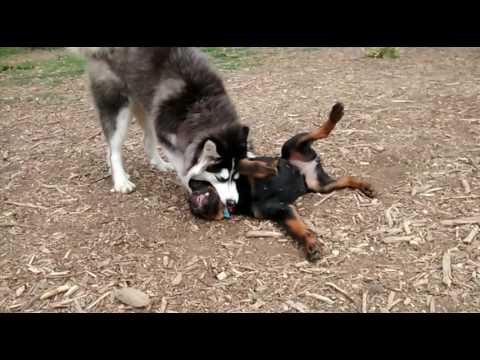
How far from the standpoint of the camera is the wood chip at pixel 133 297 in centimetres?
314

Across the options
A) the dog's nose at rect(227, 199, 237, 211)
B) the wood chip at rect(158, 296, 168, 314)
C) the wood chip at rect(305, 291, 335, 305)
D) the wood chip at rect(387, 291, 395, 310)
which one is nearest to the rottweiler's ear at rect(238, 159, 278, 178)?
the dog's nose at rect(227, 199, 237, 211)

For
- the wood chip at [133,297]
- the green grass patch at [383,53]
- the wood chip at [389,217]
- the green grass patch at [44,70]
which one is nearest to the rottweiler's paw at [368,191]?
the wood chip at [389,217]

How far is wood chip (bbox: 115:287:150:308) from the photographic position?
314cm

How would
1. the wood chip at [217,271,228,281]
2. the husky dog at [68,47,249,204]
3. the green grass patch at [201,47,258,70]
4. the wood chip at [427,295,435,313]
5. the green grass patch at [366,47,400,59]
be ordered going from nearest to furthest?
the wood chip at [427,295,435,313], the wood chip at [217,271,228,281], the husky dog at [68,47,249,204], the green grass patch at [366,47,400,59], the green grass patch at [201,47,258,70]

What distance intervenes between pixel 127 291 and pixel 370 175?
8.61 ft

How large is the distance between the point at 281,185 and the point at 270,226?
0.45m

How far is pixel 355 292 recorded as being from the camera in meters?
Result: 3.15

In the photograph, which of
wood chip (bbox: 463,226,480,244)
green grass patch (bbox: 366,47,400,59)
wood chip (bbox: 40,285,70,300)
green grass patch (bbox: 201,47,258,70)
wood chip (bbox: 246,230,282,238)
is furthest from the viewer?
green grass patch (bbox: 201,47,258,70)

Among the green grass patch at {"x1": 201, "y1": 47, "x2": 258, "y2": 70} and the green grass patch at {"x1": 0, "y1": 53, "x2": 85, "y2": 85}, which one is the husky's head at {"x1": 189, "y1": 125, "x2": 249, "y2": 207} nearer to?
the green grass patch at {"x1": 201, "y1": 47, "x2": 258, "y2": 70}

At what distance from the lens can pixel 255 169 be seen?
4.05 meters

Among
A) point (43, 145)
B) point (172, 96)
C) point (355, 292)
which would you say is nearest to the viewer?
point (355, 292)

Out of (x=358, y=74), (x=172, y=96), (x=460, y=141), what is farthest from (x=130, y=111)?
(x=358, y=74)

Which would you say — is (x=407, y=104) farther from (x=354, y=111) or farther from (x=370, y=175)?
(x=370, y=175)

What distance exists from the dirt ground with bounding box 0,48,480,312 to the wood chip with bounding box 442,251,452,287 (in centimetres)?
1
